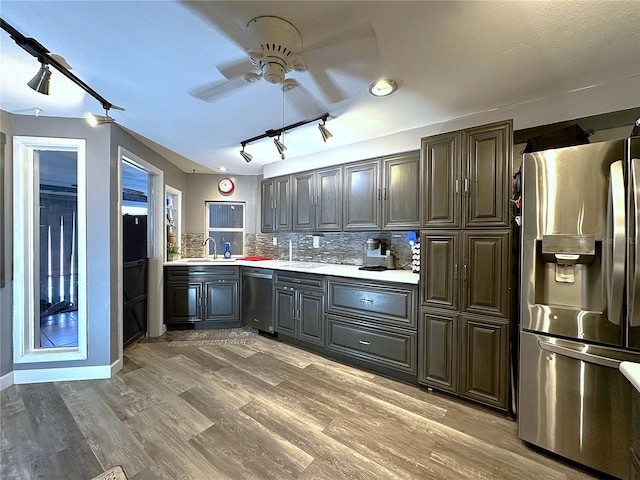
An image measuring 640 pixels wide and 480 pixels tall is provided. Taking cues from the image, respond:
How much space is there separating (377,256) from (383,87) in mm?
1756

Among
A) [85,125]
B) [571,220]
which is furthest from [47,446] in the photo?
[571,220]

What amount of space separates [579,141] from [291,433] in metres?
2.80

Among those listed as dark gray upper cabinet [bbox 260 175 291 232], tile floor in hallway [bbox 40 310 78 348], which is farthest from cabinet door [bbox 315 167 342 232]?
tile floor in hallway [bbox 40 310 78 348]

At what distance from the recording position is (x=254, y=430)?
1.77 metres

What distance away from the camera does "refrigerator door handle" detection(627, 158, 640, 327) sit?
1.33 metres

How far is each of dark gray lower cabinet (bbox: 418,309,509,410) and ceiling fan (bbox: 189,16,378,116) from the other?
1.93m

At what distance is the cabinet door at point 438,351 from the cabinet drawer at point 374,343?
84mm

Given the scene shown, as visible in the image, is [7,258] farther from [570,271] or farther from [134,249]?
[570,271]

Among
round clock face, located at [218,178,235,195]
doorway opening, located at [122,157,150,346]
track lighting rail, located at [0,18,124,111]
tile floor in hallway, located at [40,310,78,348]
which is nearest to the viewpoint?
track lighting rail, located at [0,18,124,111]

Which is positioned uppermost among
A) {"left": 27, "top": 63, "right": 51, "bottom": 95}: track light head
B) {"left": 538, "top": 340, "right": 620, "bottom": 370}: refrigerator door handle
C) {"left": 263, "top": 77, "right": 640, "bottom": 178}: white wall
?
{"left": 263, "top": 77, "right": 640, "bottom": 178}: white wall

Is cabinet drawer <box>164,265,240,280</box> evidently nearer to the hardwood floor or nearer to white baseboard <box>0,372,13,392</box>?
the hardwood floor

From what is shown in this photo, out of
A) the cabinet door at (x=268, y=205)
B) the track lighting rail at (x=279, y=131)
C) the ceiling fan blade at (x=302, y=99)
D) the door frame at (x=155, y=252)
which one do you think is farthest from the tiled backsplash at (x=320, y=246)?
the ceiling fan blade at (x=302, y=99)

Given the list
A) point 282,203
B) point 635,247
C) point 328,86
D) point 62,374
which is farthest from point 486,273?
point 62,374

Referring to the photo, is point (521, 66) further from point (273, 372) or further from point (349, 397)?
point (273, 372)
